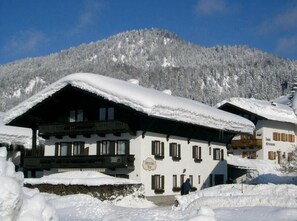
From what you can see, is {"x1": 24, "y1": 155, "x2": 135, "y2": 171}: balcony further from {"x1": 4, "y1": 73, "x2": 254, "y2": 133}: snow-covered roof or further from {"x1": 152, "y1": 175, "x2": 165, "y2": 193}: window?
{"x1": 4, "y1": 73, "x2": 254, "y2": 133}: snow-covered roof

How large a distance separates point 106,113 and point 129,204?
25.8 feet

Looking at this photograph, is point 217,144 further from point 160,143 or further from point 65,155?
point 65,155

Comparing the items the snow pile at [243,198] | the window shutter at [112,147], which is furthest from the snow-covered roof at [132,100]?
the snow pile at [243,198]

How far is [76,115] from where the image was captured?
33094 millimetres

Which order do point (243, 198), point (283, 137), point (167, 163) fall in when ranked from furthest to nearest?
point (283, 137)
point (167, 163)
point (243, 198)

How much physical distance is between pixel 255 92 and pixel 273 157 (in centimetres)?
12014

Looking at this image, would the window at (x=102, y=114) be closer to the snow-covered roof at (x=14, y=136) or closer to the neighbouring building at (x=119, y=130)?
the neighbouring building at (x=119, y=130)

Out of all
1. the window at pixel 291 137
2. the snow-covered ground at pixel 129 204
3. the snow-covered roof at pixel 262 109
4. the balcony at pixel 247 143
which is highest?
the snow-covered roof at pixel 262 109

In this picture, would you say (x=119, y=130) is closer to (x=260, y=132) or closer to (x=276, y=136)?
(x=260, y=132)

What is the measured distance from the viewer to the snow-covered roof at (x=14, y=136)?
43344 millimetres

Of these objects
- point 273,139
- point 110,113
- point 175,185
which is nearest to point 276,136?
point 273,139

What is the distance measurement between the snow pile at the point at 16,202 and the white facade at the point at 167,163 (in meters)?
20.8

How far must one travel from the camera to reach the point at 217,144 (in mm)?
38594

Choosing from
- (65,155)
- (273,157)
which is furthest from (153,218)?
(273,157)
